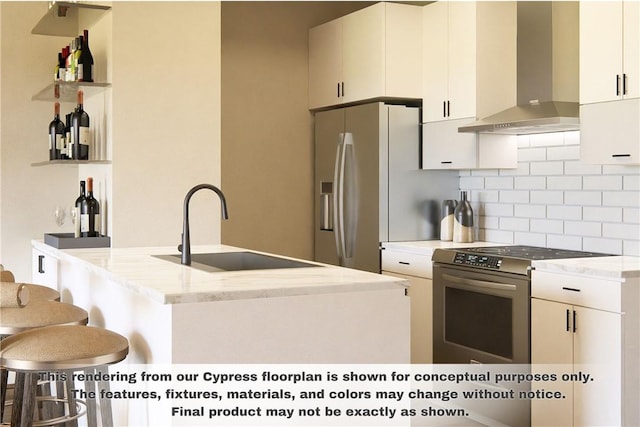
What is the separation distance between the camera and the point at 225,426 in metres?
2.48

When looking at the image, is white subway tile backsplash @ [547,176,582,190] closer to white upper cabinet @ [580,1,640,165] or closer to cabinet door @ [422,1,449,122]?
white upper cabinet @ [580,1,640,165]

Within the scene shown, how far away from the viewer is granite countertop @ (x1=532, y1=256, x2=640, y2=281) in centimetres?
354

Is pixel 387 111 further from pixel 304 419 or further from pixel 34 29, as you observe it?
pixel 304 419

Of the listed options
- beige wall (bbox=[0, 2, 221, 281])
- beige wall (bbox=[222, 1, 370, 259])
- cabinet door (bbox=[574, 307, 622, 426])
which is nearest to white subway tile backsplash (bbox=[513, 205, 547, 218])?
cabinet door (bbox=[574, 307, 622, 426])

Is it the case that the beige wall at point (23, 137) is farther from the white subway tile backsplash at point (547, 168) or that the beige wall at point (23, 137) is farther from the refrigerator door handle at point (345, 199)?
the white subway tile backsplash at point (547, 168)

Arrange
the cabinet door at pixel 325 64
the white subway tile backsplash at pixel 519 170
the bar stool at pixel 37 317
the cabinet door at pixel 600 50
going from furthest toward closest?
the cabinet door at pixel 325 64
the white subway tile backsplash at pixel 519 170
the cabinet door at pixel 600 50
the bar stool at pixel 37 317

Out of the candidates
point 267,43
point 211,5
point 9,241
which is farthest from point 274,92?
point 9,241

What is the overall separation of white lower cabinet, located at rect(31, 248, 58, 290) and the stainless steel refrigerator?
2053mm

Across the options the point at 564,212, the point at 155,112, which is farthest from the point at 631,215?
the point at 155,112

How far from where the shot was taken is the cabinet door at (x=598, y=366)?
355cm

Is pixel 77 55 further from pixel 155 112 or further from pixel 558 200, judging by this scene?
pixel 558 200

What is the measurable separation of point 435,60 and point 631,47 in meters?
1.58

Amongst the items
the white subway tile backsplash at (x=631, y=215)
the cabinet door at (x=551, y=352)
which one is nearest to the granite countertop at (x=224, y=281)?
the cabinet door at (x=551, y=352)

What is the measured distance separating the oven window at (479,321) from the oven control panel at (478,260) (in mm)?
166
